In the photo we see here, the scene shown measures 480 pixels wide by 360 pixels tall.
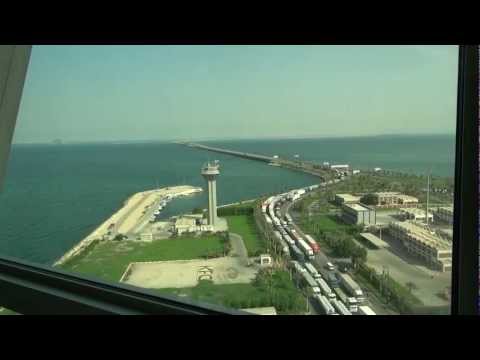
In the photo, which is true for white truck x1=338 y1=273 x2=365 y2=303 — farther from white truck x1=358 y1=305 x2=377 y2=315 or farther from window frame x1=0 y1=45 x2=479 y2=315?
window frame x1=0 y1=45 x2=479 y2=315

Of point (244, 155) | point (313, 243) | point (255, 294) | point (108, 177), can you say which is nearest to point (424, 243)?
point (313, 243)

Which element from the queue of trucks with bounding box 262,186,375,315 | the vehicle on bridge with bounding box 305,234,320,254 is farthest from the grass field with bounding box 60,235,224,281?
the vehicle on bridge with bounding box 305,234,320,254

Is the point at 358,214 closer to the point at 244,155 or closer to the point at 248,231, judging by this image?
the point at 248,231

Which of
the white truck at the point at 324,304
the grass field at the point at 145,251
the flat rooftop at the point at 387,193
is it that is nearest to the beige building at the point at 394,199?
the flat rooftop at the point at 387,193

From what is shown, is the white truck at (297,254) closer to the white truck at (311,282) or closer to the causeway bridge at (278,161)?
the white truck at (311,282)

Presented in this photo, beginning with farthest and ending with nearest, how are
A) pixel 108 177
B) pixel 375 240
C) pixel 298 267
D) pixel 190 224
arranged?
pixel 108 177 → pixel 190 224 → pixel 298 267 → pixel 375 240
